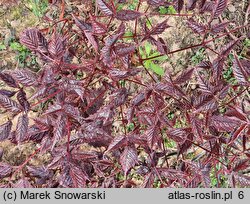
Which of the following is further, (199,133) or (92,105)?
(92,105)

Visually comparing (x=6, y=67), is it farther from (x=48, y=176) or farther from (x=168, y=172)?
(x=168, y=172)

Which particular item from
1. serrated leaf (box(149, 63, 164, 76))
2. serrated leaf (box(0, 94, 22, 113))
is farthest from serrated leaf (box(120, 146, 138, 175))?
serrated leaf (box(149, 63, 164, 76))

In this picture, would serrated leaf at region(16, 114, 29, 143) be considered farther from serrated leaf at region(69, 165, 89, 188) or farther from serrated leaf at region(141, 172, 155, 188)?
serrated leaf at region(141, 172, 155, 188)

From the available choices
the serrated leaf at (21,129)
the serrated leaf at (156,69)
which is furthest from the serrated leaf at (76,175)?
the serrated leaf at (156,69)

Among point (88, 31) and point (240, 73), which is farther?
point (88, 31)

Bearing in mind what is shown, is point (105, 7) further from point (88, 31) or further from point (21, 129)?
point (21, 129)

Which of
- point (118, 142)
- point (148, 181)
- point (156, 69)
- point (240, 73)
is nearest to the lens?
point (240, 73)

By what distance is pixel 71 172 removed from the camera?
56.1 inches

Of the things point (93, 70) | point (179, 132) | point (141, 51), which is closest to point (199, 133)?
point (179, 132)

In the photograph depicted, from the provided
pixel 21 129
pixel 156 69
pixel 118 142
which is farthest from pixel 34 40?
pixel 156 69

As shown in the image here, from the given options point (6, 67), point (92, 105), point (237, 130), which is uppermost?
point (6, 67)

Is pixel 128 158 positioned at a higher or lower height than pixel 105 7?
lower
